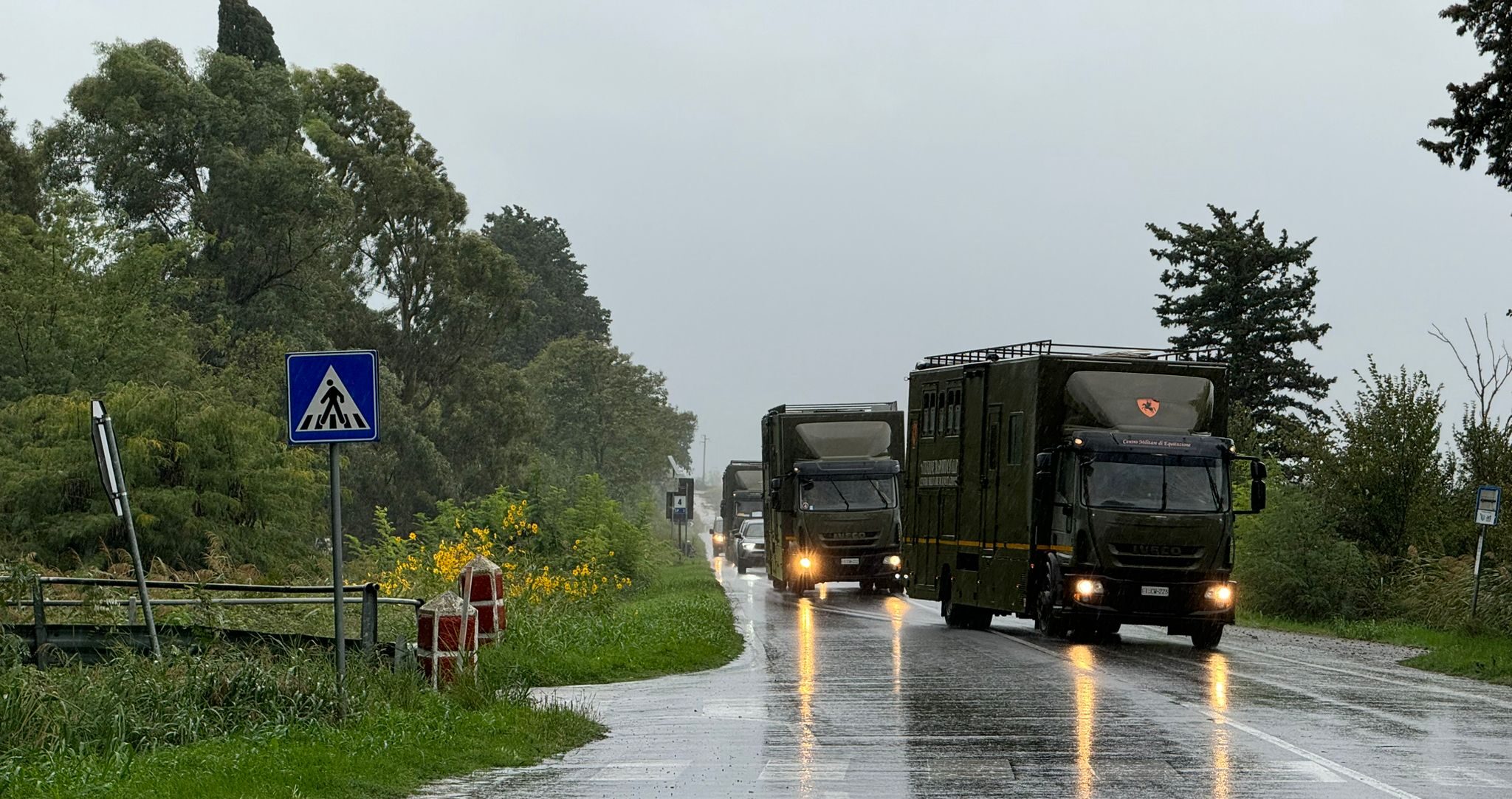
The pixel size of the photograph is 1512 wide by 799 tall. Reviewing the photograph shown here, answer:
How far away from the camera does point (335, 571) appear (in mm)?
14148

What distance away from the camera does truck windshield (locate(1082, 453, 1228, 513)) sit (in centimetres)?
2508

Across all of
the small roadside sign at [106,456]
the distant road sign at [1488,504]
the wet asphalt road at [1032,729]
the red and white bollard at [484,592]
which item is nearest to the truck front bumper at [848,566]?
the distant road sign at [1488,504]

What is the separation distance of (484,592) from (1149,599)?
1003cm

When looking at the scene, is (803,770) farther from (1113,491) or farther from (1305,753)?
(1113,491)

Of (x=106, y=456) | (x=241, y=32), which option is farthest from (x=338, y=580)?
(x=241, y=32)

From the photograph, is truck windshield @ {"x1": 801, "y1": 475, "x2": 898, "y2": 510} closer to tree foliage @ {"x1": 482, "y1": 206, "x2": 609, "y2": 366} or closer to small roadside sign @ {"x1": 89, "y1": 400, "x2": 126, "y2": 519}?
small roadside sign @ {"x1": 89, "y1": 400, "x2": 126, "y2": 519}

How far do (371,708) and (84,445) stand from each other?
82.4 feet

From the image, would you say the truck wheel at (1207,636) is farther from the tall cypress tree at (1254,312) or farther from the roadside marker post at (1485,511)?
the tall cypress tree at (1254,312)

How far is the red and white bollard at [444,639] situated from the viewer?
16125 mm

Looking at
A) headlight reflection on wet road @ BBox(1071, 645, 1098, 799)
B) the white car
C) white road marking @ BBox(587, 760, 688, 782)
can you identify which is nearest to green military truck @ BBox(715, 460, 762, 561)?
the white car

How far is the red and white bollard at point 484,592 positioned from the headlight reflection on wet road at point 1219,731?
674 centimetres

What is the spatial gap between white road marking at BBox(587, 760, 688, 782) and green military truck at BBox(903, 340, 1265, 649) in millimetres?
13230

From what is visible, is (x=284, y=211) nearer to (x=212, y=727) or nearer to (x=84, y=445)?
(x=84, y=445)

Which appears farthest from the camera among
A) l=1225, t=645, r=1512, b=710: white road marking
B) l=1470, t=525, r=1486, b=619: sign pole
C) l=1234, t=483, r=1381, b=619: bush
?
l=1234, t=483, r=1381, b=619: bush
